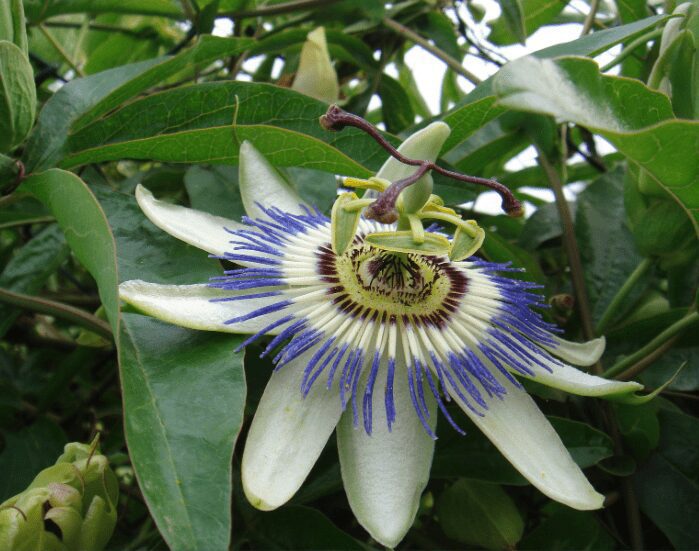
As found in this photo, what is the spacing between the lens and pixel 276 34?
1555mm

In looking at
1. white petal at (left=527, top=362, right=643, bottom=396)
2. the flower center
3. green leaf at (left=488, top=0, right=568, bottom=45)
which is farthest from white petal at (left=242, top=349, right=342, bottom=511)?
green leaf at (left=488, top=0, right=568, bottom=45)

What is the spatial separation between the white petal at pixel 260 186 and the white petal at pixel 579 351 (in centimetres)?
41

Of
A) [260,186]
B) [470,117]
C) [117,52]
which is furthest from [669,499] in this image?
[117,52]

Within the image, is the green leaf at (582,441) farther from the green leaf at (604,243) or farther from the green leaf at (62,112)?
the green leaf at (62,112)

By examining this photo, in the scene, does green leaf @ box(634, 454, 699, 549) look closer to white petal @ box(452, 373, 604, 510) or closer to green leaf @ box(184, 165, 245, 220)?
white petal @ box(452, 373, 604, 510)

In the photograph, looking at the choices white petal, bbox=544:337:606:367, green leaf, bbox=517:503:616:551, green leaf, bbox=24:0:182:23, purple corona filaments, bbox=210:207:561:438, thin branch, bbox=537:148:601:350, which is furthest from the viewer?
green leaf, bbox=24:0:182:23

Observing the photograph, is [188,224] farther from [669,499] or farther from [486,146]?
[669,499]

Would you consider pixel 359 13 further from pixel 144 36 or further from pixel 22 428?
pixel 22 428

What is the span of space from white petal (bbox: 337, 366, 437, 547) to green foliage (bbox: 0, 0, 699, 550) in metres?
0.14

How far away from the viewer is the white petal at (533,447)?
854 millimetres

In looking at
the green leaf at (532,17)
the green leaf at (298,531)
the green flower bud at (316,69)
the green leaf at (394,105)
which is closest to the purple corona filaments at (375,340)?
the green leaf at (298,531)

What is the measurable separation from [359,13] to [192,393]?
107 cm

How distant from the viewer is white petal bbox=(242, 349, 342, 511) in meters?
0.80

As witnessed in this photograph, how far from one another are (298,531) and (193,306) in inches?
12.7
